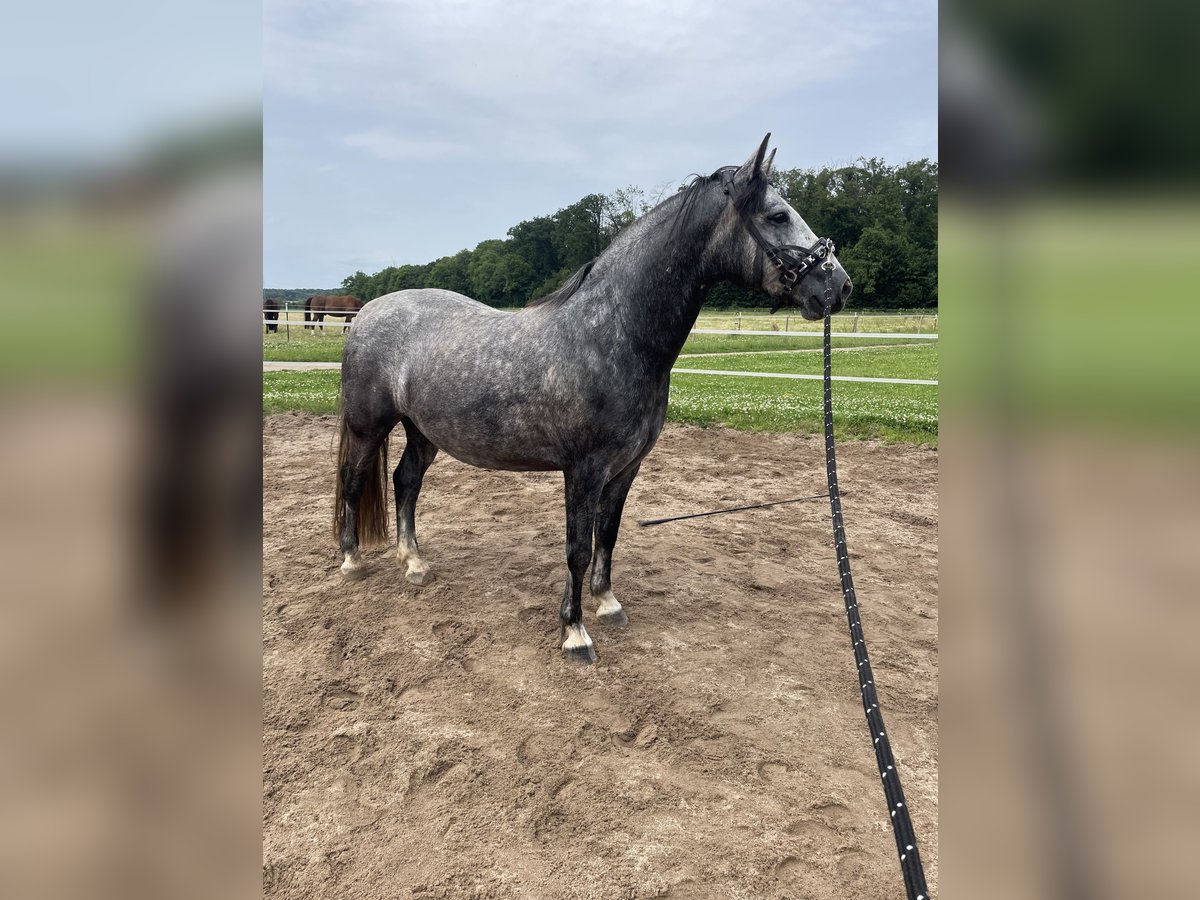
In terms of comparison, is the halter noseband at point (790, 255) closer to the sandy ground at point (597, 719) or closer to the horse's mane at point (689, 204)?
the horse's mane at point (689, 204)

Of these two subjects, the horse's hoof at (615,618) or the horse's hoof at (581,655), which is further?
the horse's hoof at (615,618)

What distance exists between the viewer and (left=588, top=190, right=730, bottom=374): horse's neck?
3.30m

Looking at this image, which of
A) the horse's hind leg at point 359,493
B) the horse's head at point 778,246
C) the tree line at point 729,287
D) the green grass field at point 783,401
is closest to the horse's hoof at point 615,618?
the horse's hind leg at point 359,493

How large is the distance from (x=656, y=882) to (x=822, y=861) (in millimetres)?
555

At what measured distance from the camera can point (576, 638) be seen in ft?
11.5

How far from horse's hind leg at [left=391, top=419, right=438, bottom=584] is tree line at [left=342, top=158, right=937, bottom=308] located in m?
11.3

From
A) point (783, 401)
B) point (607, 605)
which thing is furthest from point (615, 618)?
point (783, 401)

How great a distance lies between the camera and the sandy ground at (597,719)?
2.25m

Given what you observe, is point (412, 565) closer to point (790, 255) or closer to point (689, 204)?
point (689, 204)

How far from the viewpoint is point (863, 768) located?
271 cm

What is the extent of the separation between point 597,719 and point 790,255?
2230 mm
